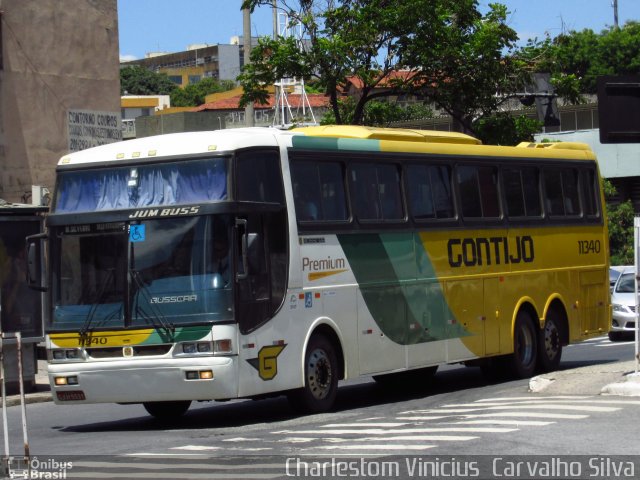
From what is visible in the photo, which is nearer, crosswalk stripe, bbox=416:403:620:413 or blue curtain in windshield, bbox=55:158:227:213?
crosswalk stripe, bbox=416:403:620:413

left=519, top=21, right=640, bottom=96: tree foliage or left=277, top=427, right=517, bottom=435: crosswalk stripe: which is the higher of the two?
left=519, top=21, right=640, bottom=96: tree foliage

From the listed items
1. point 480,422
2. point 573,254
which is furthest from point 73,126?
point 480,422

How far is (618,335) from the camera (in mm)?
29562

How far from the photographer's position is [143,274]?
1369cm

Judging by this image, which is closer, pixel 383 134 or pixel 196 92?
pixel 383 134

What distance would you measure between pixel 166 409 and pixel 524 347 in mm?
6484

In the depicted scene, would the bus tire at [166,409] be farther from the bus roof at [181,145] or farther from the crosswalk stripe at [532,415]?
the crosswalk stripe at [532,415]

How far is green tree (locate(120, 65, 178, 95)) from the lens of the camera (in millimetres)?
125062

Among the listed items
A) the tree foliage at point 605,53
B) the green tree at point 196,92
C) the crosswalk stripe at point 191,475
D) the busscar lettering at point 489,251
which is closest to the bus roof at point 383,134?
the busscar lettering at point 489,251

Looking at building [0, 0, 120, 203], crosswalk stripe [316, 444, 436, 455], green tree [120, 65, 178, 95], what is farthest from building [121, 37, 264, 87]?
crosswalk stripe [316, 444, 436, 455]

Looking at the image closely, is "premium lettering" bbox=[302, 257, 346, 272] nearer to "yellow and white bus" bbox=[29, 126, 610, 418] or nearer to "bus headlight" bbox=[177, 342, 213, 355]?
"yellow and white bus" bbox=[29, 126, 610, 418]

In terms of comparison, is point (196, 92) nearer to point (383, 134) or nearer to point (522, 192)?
point (522, 192)

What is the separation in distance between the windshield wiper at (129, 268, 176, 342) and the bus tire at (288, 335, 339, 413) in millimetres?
1841

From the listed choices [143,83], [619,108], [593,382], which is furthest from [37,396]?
[143,83]
